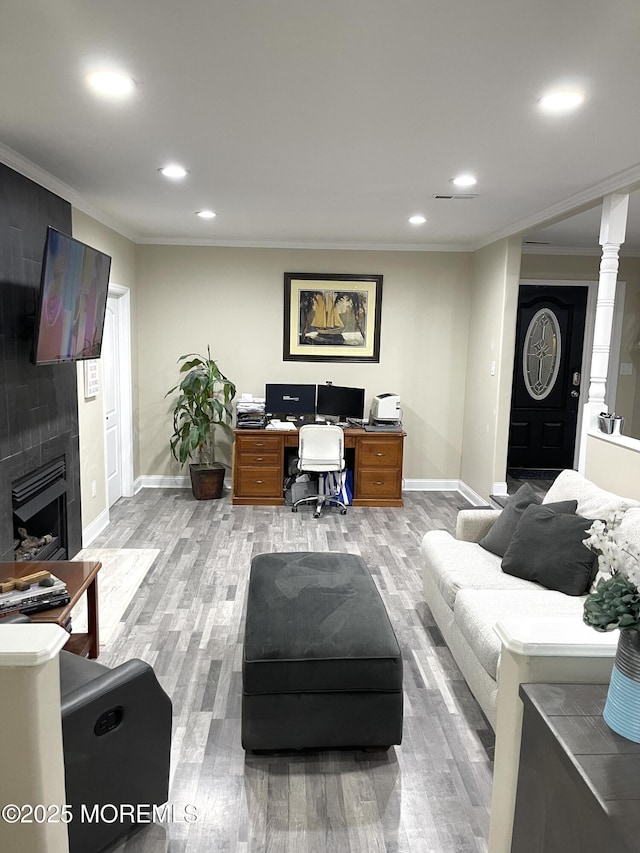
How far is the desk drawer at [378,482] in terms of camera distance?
5891mm

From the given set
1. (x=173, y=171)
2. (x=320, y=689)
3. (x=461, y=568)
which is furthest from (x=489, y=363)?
(x=320, y=689)

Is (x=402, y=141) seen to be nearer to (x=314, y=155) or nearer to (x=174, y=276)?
(x=314, y=155)

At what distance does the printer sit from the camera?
235 inches

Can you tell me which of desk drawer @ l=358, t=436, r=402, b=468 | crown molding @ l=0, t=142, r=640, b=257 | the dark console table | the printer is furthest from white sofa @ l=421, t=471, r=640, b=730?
the printer

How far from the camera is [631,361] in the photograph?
6.52 m

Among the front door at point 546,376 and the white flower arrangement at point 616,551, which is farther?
the front door at point 546,376

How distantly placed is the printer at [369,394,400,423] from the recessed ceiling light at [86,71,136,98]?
3.96 m

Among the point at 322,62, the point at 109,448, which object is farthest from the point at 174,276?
the point at 322,62

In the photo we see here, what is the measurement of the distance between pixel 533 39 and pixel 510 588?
224 centimetres

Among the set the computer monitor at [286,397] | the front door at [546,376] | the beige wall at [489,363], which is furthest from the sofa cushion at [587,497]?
the front door at [546,376]

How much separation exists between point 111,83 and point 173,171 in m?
1.25

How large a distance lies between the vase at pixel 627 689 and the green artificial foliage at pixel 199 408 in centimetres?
485

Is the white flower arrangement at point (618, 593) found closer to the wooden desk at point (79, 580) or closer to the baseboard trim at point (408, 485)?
the wooden desk at point (79, 580)

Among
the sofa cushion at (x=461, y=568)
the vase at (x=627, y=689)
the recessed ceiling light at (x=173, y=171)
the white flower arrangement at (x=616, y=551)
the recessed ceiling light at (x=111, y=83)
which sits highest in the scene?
the recessed ceiling light at (x=173, y=171)
